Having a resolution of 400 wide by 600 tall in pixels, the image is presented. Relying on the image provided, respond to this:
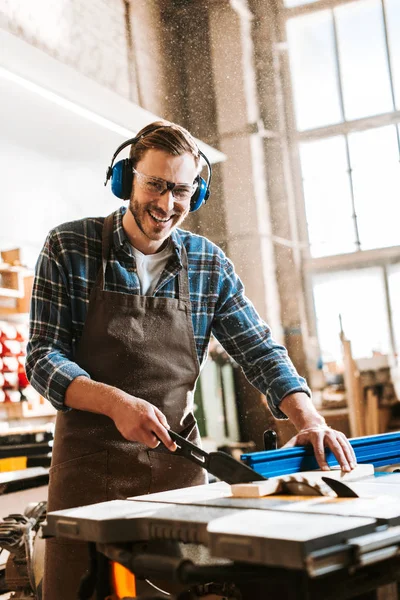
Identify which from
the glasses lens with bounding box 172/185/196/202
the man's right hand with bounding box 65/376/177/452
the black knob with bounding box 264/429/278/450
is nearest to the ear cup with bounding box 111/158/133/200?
the glasses lens with bounding box 172/185/196/202

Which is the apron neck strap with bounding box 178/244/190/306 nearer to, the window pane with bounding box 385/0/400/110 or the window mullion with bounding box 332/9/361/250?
the window mullion with bounding box 332/9/361/250

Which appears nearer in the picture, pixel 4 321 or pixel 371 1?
pixel 4 321

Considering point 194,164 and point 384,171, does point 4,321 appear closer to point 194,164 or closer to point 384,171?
point 194,164

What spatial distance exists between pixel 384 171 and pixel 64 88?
2.34 metres

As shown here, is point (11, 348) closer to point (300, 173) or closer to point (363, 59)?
point (300, 173)

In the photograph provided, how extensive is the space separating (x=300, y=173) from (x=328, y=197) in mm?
425

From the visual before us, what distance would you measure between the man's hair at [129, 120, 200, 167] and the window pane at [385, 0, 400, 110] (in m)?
3.37

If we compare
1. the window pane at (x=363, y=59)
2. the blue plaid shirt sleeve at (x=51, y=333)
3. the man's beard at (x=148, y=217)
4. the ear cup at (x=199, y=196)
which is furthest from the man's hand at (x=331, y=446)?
the window pane at (x=363, y=59)

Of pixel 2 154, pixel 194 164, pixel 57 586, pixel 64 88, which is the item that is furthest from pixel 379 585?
pixel 2 154

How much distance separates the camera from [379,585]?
0.91 meters

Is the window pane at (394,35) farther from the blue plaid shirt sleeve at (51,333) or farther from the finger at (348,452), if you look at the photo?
the finger at (348,452)

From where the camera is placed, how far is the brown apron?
1.50 m

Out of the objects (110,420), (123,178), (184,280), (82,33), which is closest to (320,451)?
(110,420)

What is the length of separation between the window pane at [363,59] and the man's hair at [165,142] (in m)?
3.21
